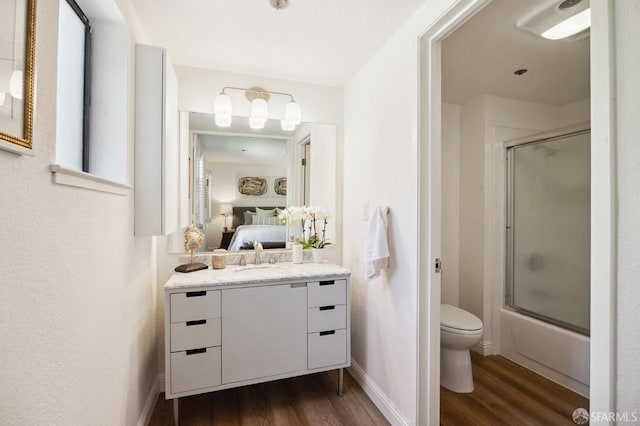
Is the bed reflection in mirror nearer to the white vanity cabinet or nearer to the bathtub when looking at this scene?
the white vanity cabinet

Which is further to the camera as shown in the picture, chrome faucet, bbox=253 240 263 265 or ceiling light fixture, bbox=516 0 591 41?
chrome faucet, bbox=253 240 263 265

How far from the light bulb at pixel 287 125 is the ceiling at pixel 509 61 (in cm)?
118

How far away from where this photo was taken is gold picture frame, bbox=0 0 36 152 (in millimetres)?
630

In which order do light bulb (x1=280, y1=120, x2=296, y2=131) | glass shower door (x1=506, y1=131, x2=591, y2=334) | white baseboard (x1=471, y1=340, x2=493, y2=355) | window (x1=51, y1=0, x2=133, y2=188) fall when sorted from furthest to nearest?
white baseboard (x1=471, y1=340, x2=493, y2=355)
light bulb (x1=280, y1=120, x2=296, y2=131)
glass shower door (x1=506, y1=131, x2=591, y2=334)
window (x1=51, y1=0, x2=133, y2=188)

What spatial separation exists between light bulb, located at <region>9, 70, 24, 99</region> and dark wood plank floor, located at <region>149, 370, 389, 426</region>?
1851mm

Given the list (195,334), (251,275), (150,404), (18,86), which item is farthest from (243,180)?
(18,86)

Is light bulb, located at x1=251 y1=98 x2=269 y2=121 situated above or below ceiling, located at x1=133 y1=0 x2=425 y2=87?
below

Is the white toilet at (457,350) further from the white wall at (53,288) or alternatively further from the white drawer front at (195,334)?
the white wall at (53,288)

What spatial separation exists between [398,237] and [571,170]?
1665 mm

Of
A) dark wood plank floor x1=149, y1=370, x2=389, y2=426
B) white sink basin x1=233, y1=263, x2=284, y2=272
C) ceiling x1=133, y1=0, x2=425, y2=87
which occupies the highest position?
ceiling x1=133, y1=0, x2=425, y2=87

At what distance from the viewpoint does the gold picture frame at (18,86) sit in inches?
24.8

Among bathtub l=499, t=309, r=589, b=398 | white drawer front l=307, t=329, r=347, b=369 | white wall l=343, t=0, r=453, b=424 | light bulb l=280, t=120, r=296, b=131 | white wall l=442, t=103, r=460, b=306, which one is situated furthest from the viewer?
white wall l=442, t=103, r=460, b=306

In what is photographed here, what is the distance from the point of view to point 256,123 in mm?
2322

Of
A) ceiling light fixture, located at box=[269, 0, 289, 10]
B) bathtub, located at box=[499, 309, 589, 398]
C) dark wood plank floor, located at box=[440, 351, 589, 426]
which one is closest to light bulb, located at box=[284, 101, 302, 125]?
ceiling light fixture, located at box=[269, 0, 289, 10]
